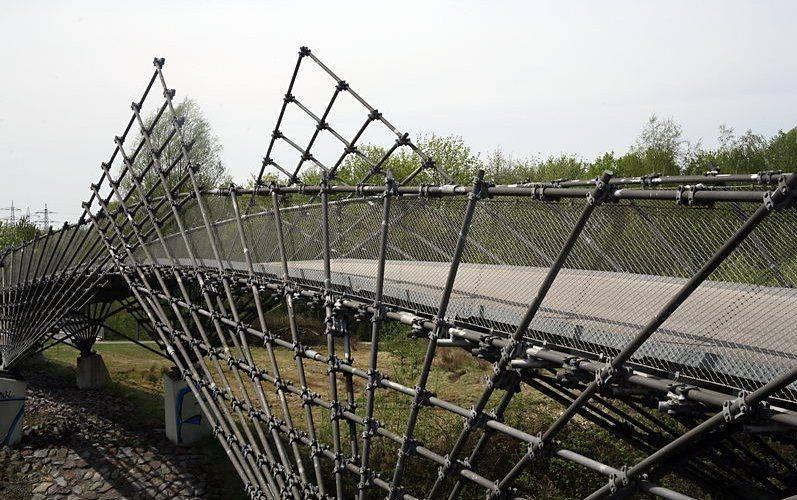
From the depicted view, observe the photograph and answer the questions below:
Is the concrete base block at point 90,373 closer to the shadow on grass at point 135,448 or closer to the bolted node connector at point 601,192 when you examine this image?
the shadow on grass at point 135,448

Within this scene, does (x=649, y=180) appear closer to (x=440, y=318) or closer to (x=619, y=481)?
(x=440, y=318)

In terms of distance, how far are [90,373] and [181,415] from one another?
6.90 m

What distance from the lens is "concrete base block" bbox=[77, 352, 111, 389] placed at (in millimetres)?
25375

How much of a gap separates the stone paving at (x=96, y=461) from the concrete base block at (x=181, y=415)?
0.35 metres

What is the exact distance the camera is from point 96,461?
18.8m

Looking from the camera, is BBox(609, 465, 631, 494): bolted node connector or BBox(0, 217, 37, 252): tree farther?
BBox(0, 217, 37, 252): tree

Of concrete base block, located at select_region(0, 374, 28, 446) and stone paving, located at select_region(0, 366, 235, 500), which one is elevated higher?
concrete base block, located at select_region(0, 374, 28, 446)

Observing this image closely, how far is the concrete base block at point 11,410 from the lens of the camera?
19.5 meters

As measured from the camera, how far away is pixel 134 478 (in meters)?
17.9

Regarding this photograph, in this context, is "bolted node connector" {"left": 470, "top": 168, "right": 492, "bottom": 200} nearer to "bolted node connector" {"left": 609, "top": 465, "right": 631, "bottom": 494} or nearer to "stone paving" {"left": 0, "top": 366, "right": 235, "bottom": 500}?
"bolted node connector" {"left": 609, "top": 465, "right": 631, "bottom": 494}

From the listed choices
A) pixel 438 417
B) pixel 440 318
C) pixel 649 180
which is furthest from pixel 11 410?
pixel 649 180

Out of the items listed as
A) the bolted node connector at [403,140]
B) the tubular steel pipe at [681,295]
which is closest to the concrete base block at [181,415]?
the bolted node connector at [403,140]

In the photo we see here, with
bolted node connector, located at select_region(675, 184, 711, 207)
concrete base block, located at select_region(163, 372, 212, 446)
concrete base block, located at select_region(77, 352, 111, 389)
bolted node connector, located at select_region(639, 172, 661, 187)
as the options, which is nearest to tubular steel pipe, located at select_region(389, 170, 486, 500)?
bolted node connector, located at select_region(675, 184, 711, 207)

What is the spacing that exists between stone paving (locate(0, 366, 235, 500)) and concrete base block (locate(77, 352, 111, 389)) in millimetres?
2208
